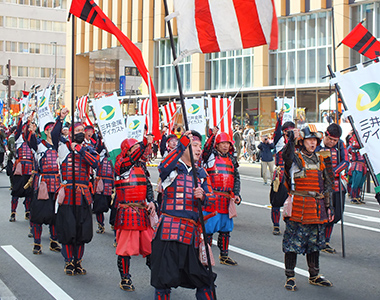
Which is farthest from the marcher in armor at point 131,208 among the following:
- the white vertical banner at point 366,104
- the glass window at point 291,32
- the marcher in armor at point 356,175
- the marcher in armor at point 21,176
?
the glass window at point 291,32

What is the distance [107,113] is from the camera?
9.18 meters

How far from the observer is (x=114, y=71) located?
62719 millimetres

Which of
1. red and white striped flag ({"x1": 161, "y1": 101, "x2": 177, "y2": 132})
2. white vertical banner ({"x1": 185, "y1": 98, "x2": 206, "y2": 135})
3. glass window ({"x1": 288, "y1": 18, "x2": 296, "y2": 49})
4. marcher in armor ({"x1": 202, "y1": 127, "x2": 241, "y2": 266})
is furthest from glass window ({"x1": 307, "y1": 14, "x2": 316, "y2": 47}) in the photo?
marcher in armor ({"x1": 202, "y1": 127, "x2": 241, "y2": 266})

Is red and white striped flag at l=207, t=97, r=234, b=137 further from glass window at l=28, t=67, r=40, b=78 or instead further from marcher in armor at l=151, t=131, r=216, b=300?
glass window at l=28, t=67, r=40, b=78

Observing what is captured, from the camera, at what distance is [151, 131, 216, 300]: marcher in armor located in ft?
17.1

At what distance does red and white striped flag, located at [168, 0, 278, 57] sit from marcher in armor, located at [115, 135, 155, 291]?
5.54 ft

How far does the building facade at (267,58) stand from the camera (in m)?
31.9

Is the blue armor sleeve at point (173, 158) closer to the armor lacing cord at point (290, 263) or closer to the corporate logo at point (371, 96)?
the armor lacing cord at point (290, 263)

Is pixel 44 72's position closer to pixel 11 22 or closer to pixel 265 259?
pixel 11 22

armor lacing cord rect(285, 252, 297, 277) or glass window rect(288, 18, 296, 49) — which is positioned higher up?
glass window rect(288, 18, 296, 49)

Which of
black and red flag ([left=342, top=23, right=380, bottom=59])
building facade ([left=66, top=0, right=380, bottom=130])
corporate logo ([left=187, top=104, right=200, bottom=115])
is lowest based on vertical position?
corporate logo ([left=187, top=104, right=200, bottom=115])

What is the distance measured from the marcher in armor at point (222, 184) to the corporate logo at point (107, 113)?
179cm

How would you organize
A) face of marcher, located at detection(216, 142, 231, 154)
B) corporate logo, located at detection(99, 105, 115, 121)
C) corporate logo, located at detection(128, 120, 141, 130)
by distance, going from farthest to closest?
1. corporate logo, located at detection(128, 120, 141, 130)
2. corporate logo, located at detection(99, 105, 115, 121)
3. face of marcher, located at detection(216, 142, 231, 154)

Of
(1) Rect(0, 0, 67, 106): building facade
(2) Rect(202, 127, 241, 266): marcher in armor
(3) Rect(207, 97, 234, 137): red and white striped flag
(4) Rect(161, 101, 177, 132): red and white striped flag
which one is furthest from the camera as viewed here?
(1) Rect(0, 0, 67, 106): building facade
